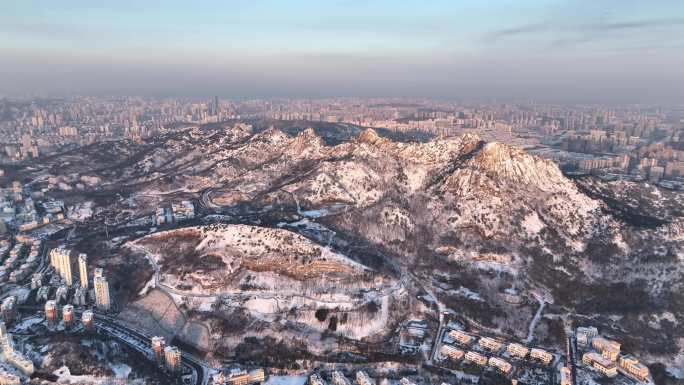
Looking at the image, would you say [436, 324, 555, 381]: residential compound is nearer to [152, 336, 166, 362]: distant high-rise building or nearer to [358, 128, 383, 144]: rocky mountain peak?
[152, 336, 166, 362]: distant high-rise building

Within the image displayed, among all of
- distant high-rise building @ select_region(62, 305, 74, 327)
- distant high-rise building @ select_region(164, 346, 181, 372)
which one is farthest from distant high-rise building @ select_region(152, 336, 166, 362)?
distant high-rise building @ select_region(62, 305, 74, 327)

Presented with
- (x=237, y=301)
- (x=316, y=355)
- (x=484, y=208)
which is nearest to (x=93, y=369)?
(x=237, y=301)

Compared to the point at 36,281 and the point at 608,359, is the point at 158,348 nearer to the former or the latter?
the point at 36,281

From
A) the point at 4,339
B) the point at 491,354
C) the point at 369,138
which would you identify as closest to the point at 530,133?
the point at 369,138

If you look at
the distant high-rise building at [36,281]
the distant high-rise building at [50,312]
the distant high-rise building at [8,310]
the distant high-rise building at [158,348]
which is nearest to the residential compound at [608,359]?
the distant high-rise building at [158,348]

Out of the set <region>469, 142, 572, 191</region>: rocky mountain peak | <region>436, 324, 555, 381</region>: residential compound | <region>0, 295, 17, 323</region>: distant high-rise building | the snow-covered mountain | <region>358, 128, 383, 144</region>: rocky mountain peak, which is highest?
<region>358, 128, 383, 144</region>: rocky mountain peak

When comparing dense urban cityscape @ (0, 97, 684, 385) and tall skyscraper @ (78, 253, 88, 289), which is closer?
dense urban cityscape @ (0, 97, 684, 385)

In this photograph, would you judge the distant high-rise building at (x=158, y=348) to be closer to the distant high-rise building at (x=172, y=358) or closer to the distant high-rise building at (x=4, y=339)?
the distant high-rise building at (x=172, y=358)

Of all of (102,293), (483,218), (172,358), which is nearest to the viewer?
(172,358)
